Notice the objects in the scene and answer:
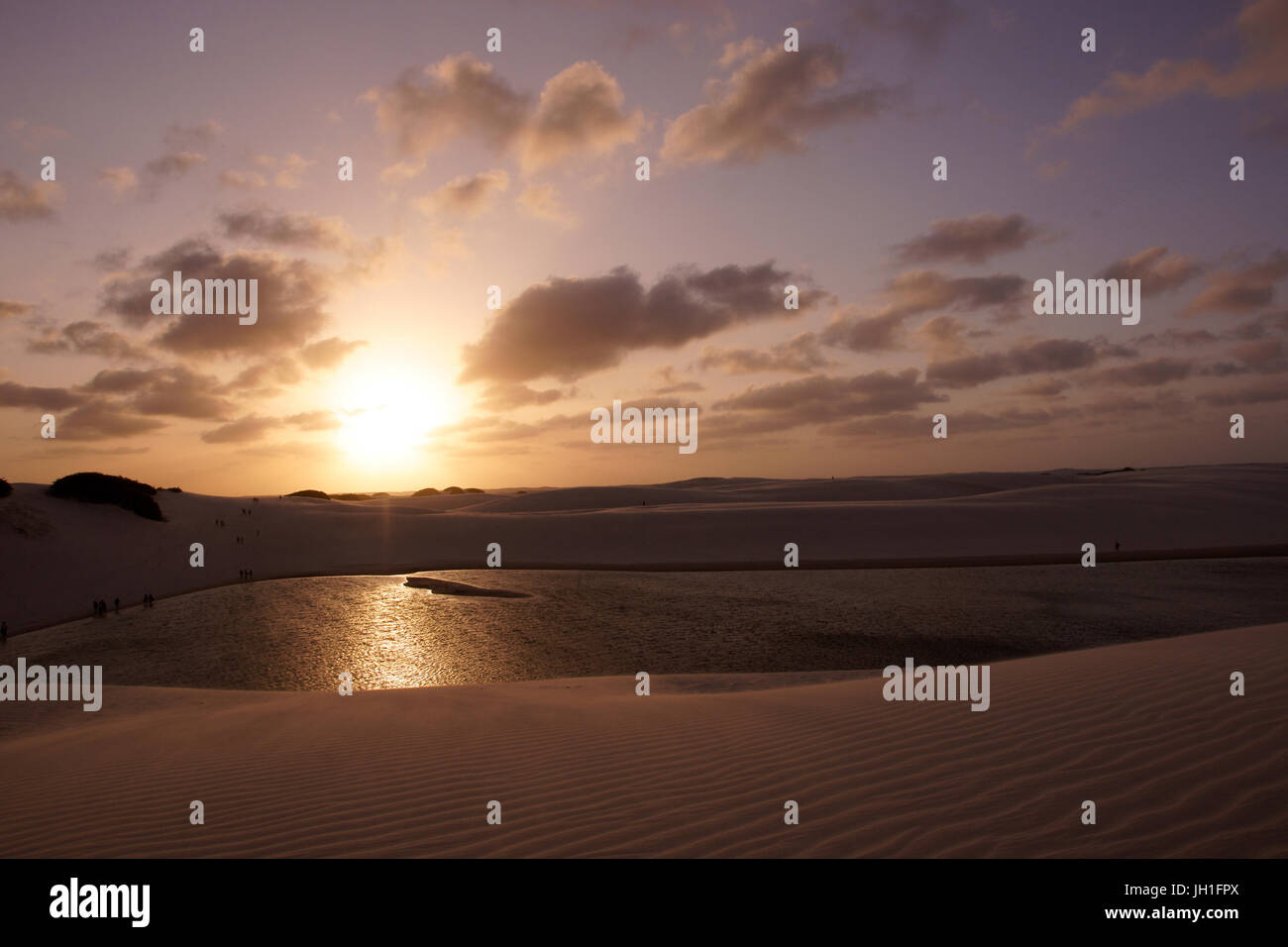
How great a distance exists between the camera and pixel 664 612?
72.5ft

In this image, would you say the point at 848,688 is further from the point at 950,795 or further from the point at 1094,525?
the point at 1094,525

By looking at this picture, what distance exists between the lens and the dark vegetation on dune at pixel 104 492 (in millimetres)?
42188

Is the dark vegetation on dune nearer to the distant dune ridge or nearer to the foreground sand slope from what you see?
the distant dune ridge

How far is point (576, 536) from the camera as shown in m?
43.7

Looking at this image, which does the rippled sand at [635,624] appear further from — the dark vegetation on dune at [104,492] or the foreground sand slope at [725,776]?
the dark vegetation on dune at [104,492]

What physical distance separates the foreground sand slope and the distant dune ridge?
24.9 metres

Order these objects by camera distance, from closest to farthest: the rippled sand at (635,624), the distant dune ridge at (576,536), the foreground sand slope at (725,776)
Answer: the foreground sand slope at (725,776)
the rippled sand at (635,624)
the distant dune ridge at (576,536)

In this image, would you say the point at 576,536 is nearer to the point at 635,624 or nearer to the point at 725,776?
the point at 635,624

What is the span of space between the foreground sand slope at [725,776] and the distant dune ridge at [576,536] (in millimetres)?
24919

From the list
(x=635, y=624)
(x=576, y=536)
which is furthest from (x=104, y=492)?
(x=635, y=624)

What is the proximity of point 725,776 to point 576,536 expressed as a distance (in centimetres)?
3786

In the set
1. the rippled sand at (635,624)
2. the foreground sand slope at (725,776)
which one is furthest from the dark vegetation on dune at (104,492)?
the foreground sand slope at (725,776)
